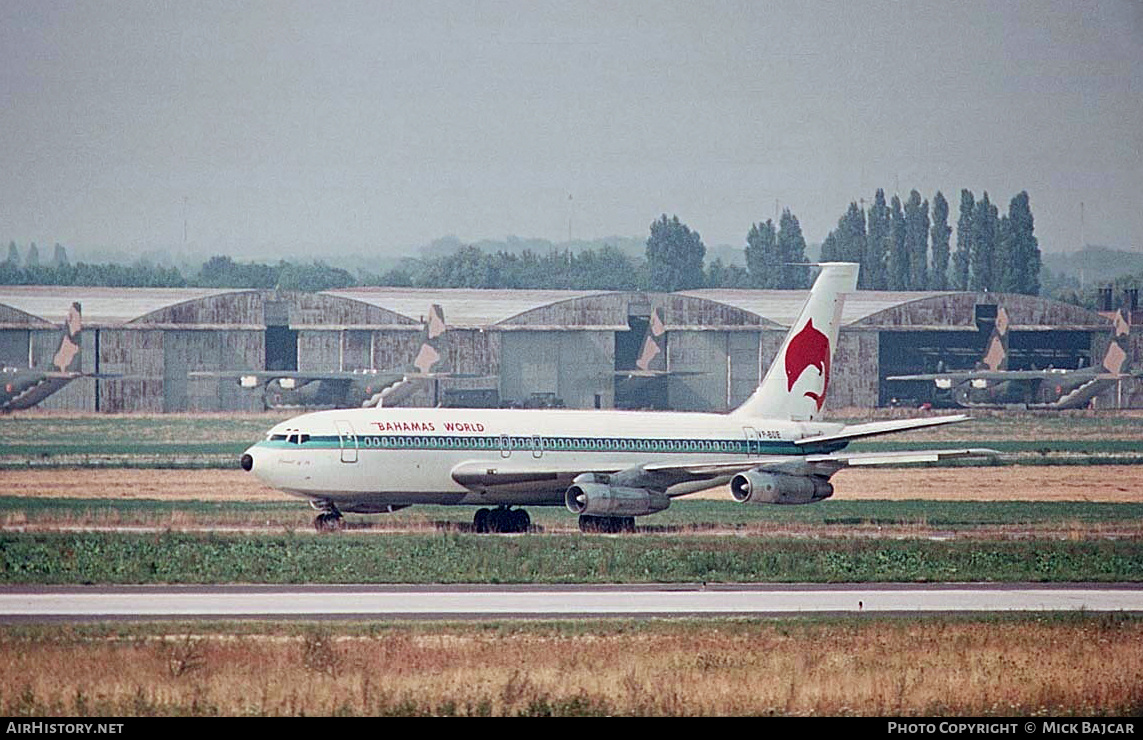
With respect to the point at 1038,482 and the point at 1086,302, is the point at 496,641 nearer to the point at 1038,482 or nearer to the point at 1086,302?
the point at 1038,482

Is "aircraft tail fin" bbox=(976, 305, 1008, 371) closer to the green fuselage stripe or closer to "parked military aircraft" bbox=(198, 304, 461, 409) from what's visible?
"parked military aircraft" bbox=(198, 304, 461, 409)

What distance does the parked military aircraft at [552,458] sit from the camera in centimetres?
4938

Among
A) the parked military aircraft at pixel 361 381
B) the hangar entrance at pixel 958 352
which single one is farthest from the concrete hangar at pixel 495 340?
the parked military aircraft at pixel 361 381

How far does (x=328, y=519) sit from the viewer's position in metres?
50.9

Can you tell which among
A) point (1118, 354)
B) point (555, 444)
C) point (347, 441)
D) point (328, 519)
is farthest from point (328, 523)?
point (1118, 354)

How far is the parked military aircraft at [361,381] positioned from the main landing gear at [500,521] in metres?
68.8

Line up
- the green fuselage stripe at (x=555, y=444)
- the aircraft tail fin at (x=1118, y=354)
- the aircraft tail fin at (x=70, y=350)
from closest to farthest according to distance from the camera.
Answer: the green fuselage stripe at (x=555, y=444) < the aircraft tail fin at (x=70, y=350) < the aircraft tail fin at (x=1118, y=354)

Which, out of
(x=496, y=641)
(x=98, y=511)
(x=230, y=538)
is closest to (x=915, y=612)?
(x=496, y=641)

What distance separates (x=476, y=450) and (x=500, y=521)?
2673 mm

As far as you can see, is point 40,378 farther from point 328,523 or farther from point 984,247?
point 984,247

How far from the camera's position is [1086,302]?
18575 cm

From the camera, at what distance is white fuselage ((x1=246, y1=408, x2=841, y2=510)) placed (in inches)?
1937

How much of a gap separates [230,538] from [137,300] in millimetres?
86738

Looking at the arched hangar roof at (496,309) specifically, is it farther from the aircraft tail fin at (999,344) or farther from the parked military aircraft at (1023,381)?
the parked military aircraft at (1023,381)
